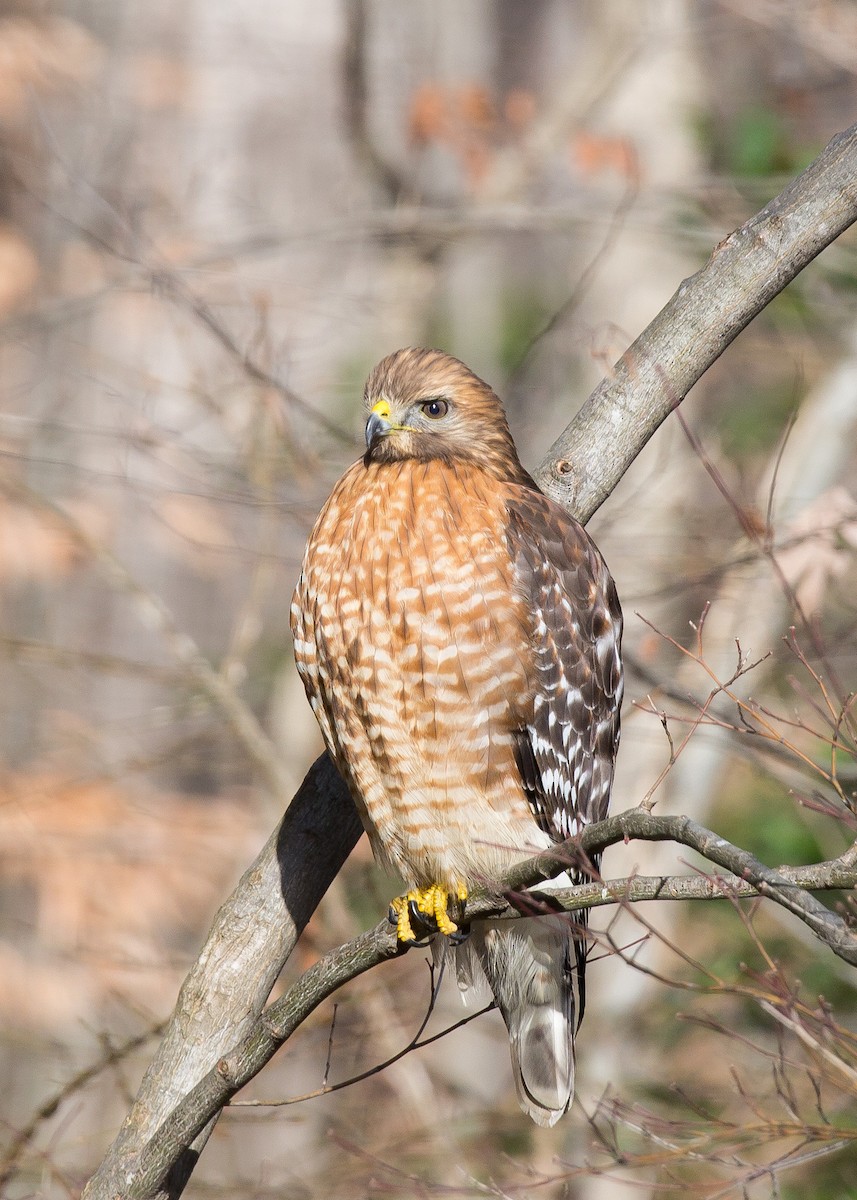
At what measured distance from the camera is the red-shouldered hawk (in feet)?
10.3

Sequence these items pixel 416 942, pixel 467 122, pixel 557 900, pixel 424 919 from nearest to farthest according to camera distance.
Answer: pixel 557 900 → pixel 416 942 → pixel 424 919 → pixel 467 122

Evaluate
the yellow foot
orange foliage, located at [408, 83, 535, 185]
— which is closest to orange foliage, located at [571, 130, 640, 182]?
orange foliage, located at [408, 83, 535, 185]

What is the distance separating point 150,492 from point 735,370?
257 inches

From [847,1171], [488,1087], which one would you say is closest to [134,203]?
[488,1087]

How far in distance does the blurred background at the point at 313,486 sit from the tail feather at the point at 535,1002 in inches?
56.0

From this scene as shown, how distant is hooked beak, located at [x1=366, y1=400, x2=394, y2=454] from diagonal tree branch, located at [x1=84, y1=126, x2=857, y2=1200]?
1.46 feet

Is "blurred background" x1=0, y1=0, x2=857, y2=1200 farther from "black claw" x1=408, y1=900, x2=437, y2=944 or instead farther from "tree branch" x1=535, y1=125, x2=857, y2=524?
"black claw" x1=408, y1=900, x2=437, y2=944

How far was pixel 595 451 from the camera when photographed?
3359 millimetres

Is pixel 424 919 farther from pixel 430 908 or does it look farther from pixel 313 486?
pixel 313 486

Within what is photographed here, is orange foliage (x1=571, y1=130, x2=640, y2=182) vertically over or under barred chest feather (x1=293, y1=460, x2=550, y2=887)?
over

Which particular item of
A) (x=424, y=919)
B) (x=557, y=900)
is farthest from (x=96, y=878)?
(x=557, y=900)

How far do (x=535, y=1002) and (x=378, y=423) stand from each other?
5.48ft

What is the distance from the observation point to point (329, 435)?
5410mm

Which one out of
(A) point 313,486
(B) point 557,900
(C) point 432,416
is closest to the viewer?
(B) point 557,900
